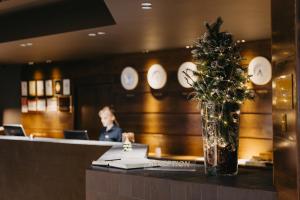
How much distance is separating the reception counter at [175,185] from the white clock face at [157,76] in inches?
175

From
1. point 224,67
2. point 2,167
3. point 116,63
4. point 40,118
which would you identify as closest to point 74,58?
point 116,63

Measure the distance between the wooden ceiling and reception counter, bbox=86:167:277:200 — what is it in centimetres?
163

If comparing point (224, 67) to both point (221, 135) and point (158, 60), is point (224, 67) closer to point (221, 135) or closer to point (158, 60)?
point (221, 135)

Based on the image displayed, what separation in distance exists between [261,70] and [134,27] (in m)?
2.09

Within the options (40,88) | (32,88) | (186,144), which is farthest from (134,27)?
(32,88)

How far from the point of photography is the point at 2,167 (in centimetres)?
508

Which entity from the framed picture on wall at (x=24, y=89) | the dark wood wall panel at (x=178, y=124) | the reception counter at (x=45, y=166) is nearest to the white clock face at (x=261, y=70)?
the dark wood wall panel at (x=178, y=124)

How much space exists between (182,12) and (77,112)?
4.79 meters

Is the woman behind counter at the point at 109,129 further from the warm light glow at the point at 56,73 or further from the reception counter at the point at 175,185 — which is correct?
the reception counter at the point at 175,185

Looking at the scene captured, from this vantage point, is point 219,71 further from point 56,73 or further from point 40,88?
point 40,88

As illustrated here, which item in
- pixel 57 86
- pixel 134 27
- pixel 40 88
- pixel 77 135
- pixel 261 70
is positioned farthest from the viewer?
pixel 40 88

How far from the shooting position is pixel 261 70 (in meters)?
6.02

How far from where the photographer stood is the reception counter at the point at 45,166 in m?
4.15

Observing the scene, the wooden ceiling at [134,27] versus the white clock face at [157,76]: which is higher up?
the wooden ceiling at [134,27]
